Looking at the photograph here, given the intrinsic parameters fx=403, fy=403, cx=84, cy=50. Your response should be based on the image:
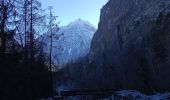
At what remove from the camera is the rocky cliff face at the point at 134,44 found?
71375mm

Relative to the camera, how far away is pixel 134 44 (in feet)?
339

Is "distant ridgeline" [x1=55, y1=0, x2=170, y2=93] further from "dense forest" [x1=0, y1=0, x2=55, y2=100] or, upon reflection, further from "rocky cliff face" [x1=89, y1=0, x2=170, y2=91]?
"dense forest" [x1=0, y1=0, x2=55, y2=100]

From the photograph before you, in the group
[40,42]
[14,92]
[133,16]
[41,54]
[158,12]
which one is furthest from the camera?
[133,16]

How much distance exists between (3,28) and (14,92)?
434 centimetres

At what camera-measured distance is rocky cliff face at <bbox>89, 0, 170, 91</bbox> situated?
71.4m

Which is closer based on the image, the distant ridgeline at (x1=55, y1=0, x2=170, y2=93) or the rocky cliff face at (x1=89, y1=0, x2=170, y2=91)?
the rocky cliff face at (x1=89, y1=0, x2=170, y2=91)

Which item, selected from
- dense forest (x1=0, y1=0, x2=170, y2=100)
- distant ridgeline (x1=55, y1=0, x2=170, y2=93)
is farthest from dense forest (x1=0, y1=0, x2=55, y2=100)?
distant ridgeline (x1=55, y1=0, x2=170, y2=93)

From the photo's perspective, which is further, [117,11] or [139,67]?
[117,11]

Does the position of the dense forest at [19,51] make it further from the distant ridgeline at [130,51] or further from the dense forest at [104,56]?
the distant ridgeline at [130,51]

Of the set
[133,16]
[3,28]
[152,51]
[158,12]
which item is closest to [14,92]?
[3,28]

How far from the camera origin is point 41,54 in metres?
40.4

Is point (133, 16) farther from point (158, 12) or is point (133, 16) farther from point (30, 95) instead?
point (30, 95)

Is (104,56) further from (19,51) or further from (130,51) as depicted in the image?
(19,51)

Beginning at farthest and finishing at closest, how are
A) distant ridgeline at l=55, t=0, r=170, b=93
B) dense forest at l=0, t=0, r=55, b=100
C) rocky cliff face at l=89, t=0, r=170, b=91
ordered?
1. distant ridgeline at l=55, t=0, r=170, b=93
2. rocky cliff face at l=89, t=0, r=170, b=91
3. dense forest at l=0, t=0, r=55, b=100
